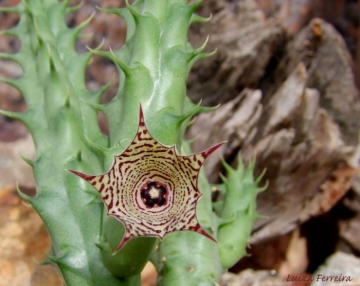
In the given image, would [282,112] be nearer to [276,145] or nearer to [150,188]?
[276,145]

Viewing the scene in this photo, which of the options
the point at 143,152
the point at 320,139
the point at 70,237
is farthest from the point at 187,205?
the point at 320,139

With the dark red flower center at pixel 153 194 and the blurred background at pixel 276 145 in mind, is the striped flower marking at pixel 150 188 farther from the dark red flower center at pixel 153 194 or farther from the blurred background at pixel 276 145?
the blurred background at pixel 276 145

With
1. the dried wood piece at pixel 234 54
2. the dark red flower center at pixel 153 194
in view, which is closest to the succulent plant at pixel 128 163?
the dark red flower center at pixel 153 194

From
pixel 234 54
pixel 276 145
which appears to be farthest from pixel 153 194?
pixel 234 54

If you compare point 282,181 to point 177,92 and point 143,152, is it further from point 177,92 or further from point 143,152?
point 143,152

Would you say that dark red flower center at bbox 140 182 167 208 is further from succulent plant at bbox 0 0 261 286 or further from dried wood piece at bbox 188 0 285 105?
dried wood piece at bbox 188 0 285 105

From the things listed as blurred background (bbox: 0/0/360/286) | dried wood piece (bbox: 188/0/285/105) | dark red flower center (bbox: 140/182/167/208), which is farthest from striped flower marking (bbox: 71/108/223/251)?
dried wood piece (bbox: 188/0/285/105)

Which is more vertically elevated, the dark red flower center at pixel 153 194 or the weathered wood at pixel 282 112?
the dark red flower center at pixel 153 194
